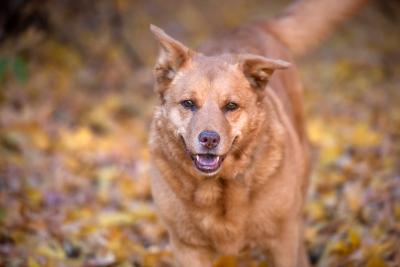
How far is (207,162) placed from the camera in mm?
4098

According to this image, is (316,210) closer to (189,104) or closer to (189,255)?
(189,255)

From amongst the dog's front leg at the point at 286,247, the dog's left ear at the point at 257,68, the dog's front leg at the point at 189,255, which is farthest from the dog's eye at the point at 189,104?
the dog's front leg at the point at 286,247

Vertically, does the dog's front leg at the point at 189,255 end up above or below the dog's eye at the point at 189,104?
below

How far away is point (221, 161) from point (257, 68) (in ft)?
2.33

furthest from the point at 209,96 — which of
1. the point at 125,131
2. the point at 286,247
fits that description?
the point at 125,131

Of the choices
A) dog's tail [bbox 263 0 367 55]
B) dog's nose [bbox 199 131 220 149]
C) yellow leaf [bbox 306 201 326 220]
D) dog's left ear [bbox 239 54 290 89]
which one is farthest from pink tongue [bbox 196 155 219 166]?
yellow leaf [bbox 306 201 326 220]

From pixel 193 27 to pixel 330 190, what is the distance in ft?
17.0

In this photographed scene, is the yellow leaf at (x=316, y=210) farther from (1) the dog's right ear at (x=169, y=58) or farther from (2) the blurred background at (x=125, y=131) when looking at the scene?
(1) the dog's right ear at (x=169, y=58)

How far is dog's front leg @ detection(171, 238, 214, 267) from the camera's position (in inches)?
174

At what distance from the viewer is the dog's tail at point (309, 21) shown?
5.81 m

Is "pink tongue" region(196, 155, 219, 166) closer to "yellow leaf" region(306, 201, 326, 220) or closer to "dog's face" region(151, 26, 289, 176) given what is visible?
"dog's face" region(151, 26, 289, 176)

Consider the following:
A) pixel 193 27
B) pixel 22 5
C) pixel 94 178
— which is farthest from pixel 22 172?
pixel 193 27

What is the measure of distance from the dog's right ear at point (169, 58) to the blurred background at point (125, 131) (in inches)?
60.0

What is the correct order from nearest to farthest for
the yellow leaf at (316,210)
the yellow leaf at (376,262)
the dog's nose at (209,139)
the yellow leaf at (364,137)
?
the dog's nose at (209,139) → the yellow leaf at (376,262) → the yellow leaf at (316,210) → the yellow leaf at (364,137)
